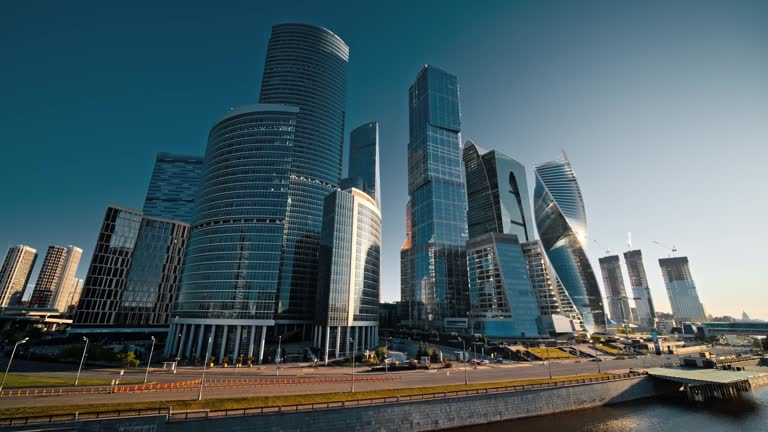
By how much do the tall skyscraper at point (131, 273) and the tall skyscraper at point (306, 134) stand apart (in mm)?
73643

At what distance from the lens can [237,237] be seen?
119 meters

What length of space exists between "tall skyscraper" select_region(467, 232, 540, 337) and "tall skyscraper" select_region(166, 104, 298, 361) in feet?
312

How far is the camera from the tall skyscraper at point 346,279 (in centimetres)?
11256

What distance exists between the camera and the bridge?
217 feet

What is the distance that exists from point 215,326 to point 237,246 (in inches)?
1097

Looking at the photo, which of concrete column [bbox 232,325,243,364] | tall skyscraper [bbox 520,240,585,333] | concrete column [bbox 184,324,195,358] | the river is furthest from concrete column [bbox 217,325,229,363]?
tall skyscraper [bbox 520,240,585,333]

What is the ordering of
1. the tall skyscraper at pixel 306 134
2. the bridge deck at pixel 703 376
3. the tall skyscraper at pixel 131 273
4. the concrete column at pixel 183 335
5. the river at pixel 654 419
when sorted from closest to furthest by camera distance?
the river at pixel 654 419 → the bridge deck at pixel 703 376 → the concrete column at pixel 183 335 → the tall skyscraper at pixel 306 134 → the tall skyscraper at pixel 131 273

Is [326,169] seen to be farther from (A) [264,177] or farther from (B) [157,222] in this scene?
(B) [157,222]

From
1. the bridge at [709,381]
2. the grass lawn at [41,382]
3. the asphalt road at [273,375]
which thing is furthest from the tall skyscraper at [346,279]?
the bridge at [709,381]

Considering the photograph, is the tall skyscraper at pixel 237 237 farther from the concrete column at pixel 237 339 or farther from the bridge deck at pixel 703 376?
the bridge deck at pixel 703 376

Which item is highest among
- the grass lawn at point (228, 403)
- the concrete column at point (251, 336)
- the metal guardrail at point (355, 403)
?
the concrete column at point (251, 336)

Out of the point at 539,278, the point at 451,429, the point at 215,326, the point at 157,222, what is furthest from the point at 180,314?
the point at 539,278

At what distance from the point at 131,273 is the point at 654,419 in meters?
196

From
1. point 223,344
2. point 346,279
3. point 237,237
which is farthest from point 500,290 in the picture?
point 223,344
